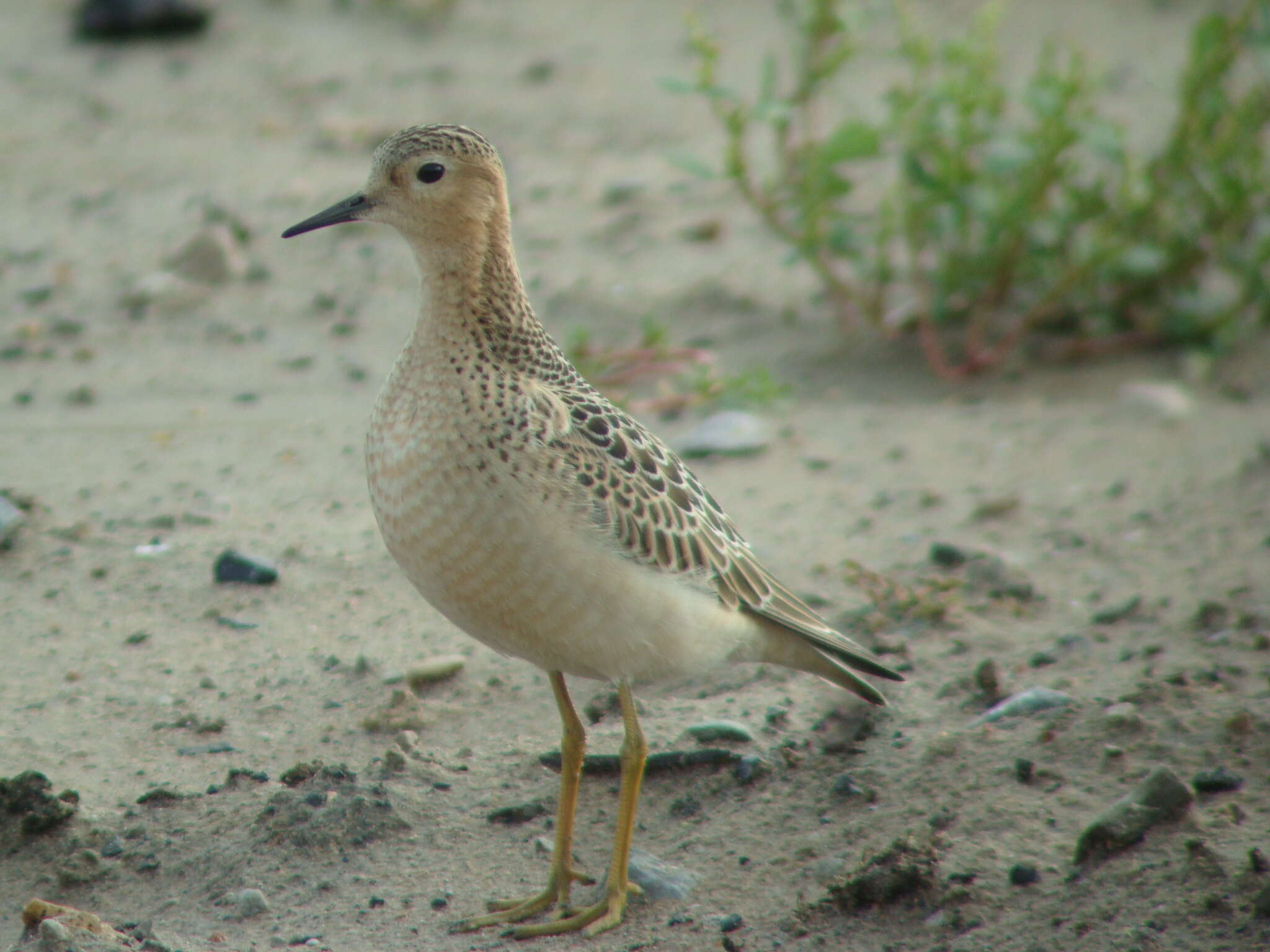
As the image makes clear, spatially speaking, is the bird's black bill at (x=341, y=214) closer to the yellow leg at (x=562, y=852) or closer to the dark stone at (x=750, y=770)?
the yellow leg at (x=562, y=852)

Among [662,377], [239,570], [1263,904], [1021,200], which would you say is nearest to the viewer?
[1263,904]

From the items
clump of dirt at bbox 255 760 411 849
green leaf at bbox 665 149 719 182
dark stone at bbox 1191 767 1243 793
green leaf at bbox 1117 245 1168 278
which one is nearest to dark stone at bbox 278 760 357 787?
clump of dirt at bbox 255 760 411 849

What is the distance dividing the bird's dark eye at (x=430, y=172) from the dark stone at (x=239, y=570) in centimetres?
213

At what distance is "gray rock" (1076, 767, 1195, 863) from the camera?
401cm

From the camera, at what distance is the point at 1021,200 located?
7.49 m

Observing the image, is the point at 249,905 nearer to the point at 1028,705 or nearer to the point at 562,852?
the point at 562,852

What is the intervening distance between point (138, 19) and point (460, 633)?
24.8ft

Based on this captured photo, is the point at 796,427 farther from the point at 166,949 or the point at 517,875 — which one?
the point at 166,949

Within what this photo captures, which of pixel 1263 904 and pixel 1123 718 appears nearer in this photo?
pixel 1263 904

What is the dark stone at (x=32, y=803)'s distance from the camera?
14.0 feet

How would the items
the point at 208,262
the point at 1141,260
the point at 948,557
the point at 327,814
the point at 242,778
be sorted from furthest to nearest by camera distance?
the point at 208,262 → the point at 1141,260 → the point at 948,557 → the point at 242,778 → the point at 327,814

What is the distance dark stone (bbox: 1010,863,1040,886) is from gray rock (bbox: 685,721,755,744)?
3.49 feet

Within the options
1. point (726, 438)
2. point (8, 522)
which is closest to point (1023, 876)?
point (726, 438)

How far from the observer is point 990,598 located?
588 centimetres
